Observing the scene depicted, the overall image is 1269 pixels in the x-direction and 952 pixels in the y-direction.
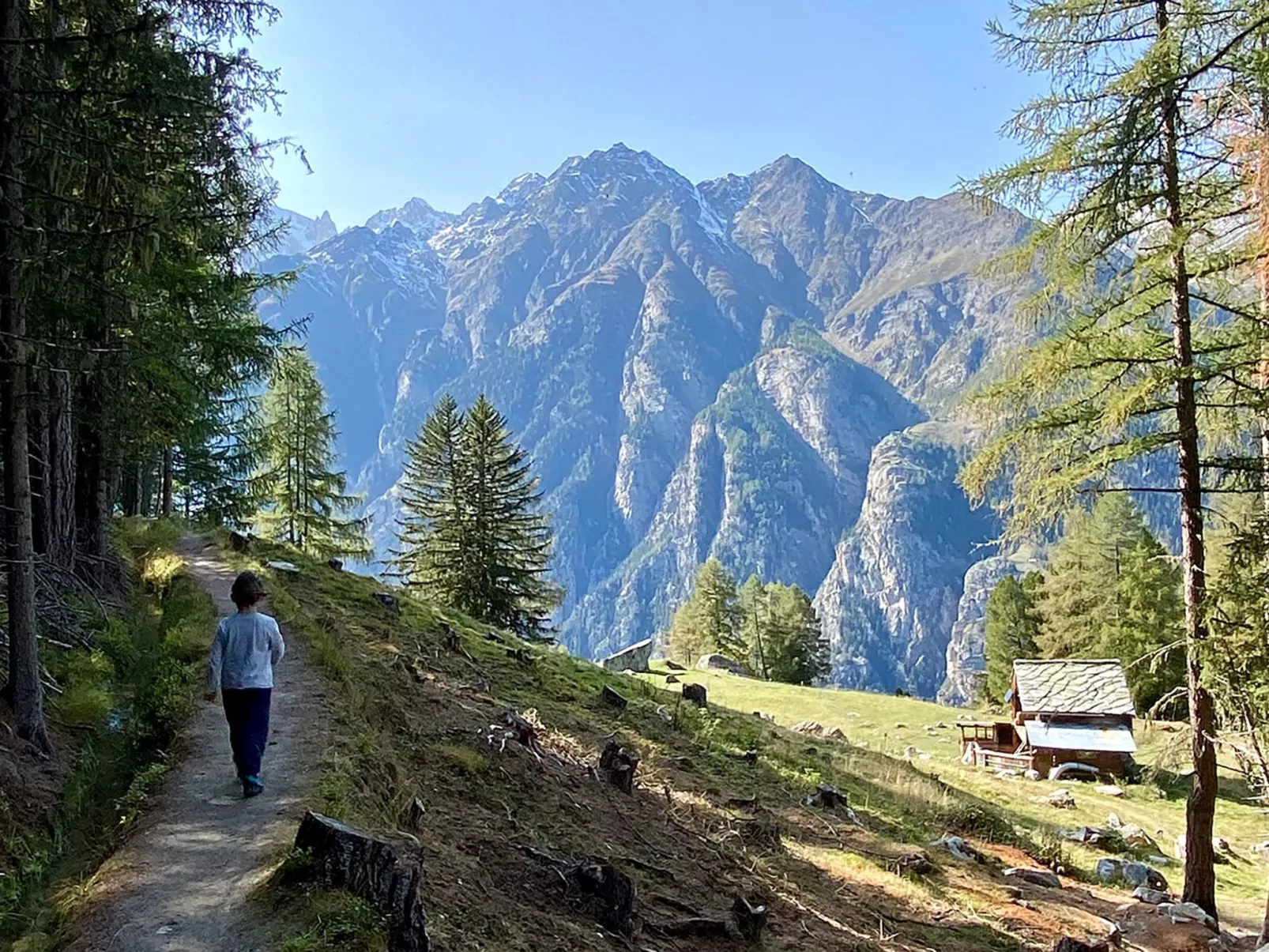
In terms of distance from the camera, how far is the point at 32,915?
5.34m

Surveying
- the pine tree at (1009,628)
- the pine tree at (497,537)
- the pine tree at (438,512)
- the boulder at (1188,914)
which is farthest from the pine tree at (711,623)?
the boulder at (1188,914)

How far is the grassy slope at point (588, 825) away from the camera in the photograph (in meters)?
5.70

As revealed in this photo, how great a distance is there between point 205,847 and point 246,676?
4.54ft

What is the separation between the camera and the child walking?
6.51 metres

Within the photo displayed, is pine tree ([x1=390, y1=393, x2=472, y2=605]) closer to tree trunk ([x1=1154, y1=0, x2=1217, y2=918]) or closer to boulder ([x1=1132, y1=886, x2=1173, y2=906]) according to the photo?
boulder ([x1=1132, y1=886, x2=1173, y2=906])

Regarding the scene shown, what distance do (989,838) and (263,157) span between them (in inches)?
574

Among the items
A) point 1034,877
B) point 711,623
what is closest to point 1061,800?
point 1034,877

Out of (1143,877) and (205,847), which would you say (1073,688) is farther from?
(205,847)

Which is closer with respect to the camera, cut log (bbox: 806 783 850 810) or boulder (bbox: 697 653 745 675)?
cut log (bbox: 806 783 850 810)

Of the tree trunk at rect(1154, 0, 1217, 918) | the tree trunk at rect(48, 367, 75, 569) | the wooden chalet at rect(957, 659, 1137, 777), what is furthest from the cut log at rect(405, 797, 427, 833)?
the wooden chalet at rect(957, 659, 1137, 777)

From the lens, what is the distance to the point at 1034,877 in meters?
11.1

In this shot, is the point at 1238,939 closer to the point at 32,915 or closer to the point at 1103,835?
the point at 1103,835

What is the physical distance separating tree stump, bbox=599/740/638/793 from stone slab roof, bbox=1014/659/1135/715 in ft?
84.7

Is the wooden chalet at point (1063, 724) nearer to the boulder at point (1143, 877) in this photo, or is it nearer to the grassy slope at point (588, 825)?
the grassy slope at point (588, 825)
